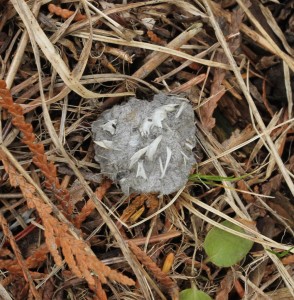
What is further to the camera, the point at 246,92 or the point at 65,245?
the point at 246,92

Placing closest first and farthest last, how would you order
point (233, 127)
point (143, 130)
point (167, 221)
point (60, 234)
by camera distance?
point (60, 234) → point (143, 130) → point (167, 221) → point (233, 127)

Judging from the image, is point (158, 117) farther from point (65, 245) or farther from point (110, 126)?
point (65, 245)

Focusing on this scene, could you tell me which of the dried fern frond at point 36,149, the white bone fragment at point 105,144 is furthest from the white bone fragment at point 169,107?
the dried fern frond at point 36,149

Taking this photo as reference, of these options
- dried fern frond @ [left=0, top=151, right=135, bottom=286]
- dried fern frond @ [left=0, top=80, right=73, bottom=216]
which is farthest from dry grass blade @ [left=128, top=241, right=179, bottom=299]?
dried fern frond @ [left=0, top=80, right=73, bottom=216]

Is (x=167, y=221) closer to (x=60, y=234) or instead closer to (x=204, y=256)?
(x=204, y=256)

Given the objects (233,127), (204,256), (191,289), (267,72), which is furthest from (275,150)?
(191,289)

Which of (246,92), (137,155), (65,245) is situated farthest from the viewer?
(246,92)

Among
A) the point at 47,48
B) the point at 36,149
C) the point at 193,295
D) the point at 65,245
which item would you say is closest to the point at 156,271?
the point at 193,295
